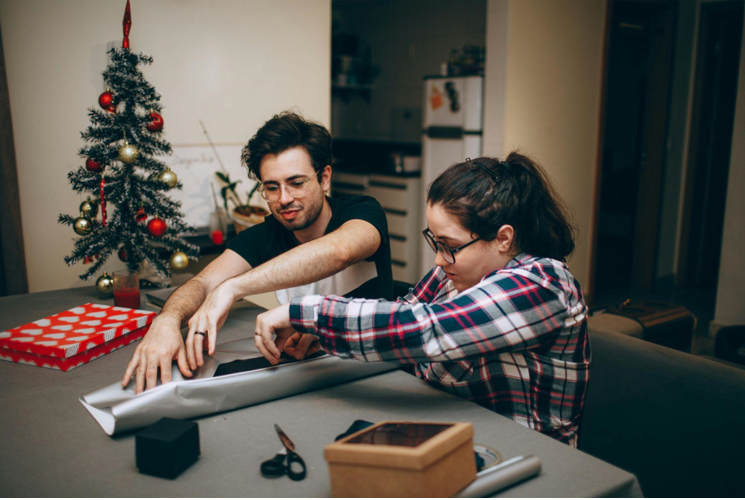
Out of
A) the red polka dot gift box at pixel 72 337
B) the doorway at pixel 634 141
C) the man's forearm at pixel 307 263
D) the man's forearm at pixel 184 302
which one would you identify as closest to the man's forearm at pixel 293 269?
the man's forearm at pixel 307 263

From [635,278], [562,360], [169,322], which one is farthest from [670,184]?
[169,322]

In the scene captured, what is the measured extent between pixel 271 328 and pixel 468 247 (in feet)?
1.44

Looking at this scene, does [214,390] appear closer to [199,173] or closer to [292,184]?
[292,184]

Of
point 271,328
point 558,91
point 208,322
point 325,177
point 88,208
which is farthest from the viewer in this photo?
point 558,91

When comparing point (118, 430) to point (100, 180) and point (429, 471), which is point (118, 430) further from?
point (100, 180)

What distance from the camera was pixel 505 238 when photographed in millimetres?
1191

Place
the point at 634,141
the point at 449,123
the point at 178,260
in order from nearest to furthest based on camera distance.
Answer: the point at 178,260
the point at 449,123
the point at 634,141

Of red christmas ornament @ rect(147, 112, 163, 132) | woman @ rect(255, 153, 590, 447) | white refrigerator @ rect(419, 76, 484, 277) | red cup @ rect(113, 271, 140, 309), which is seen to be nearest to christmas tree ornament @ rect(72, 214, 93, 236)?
red cup @ rect(113, 271, 140, 309)

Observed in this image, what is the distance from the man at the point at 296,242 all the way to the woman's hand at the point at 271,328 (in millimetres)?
194

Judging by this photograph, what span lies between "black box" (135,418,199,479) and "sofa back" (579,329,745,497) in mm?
1013

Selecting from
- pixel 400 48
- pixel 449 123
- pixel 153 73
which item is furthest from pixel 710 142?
pixel 153 73

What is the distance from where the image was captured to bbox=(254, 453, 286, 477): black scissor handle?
2.91 ft

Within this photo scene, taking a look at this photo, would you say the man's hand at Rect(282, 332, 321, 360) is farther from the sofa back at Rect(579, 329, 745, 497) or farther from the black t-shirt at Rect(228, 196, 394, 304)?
the sofa back at Rect(579, 329, 745, 497)

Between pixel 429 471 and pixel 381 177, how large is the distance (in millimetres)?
4192
